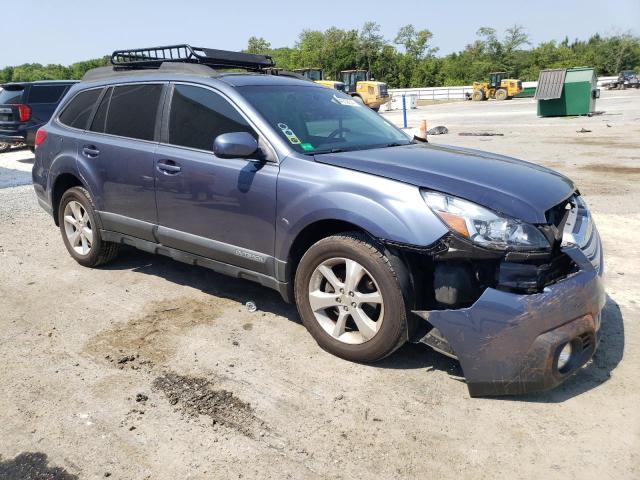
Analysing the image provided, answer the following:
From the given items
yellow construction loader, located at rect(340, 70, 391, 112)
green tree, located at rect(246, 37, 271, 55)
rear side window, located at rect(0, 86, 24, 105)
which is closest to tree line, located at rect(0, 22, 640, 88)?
green tree, located at rect(246, 37, 271, 55)

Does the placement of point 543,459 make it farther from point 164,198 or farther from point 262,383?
point 164,198

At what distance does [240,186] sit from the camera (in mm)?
3824

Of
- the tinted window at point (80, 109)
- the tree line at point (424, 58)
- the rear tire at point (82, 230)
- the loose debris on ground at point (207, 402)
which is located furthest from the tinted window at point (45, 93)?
the tree line at point (424, 58)

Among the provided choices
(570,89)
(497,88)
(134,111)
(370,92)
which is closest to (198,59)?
(134,111)

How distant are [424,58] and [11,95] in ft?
292

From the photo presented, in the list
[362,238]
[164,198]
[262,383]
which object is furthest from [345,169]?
[164,198]

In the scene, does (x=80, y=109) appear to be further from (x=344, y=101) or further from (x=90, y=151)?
(x=344, y=101)

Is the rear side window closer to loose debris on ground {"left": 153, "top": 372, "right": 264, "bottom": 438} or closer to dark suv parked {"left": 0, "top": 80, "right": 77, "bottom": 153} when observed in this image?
dark suv parked {"left": 0, "top": 80, "right": 77, "bottom": 153}

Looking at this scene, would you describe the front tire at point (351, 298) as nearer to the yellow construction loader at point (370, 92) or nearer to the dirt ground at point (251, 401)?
the dirt ground at point (251, 401)

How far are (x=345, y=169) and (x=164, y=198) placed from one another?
1.64m

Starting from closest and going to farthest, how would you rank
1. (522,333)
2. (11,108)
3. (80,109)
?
(522,333), (80,109), (11,108)

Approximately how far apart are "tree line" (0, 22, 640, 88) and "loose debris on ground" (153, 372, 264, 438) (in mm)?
70828

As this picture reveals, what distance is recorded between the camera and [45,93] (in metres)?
14.2

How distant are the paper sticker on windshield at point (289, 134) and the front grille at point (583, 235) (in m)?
1.77
